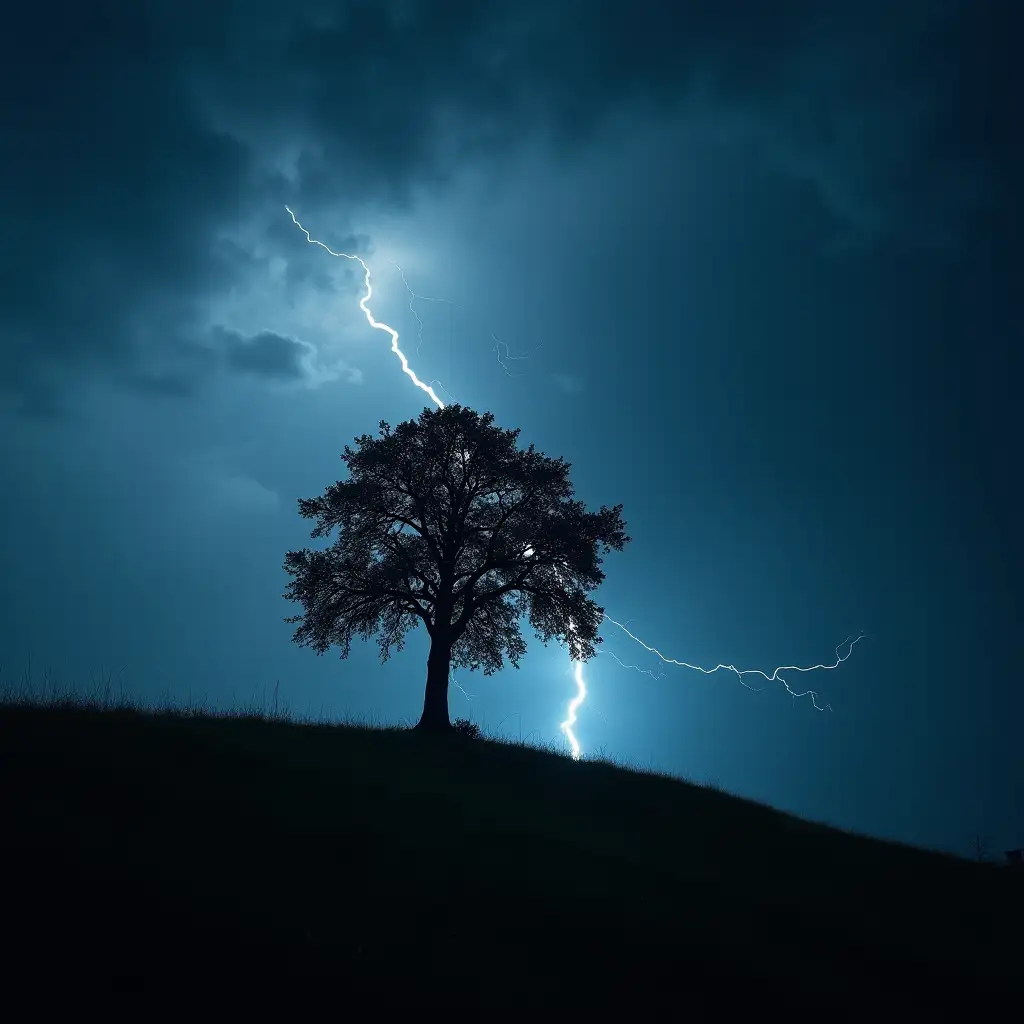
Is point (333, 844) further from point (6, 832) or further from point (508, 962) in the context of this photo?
point (6, 832)

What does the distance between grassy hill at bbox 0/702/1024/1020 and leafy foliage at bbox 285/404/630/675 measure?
298 inches

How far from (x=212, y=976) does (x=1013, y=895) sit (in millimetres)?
16536

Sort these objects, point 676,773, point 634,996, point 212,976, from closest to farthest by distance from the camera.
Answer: point 212,976, point 634,996, point 676,773

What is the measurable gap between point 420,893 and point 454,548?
14947 mm

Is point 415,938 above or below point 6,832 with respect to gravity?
below

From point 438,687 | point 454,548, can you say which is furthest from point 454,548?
point 438,687

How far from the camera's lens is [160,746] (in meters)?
10.7

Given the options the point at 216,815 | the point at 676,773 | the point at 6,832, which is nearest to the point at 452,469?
the point at 676,773

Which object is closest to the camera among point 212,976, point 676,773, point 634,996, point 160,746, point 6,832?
point 212,976

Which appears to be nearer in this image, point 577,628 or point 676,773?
point 676,773

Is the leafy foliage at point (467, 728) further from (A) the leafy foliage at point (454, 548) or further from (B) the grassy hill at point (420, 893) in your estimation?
(B) the grassy hill at point (420, 893)

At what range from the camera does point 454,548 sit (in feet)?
69.9

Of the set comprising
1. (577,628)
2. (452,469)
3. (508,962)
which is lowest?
(508,962)

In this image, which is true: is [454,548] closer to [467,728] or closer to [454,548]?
[454,548]
